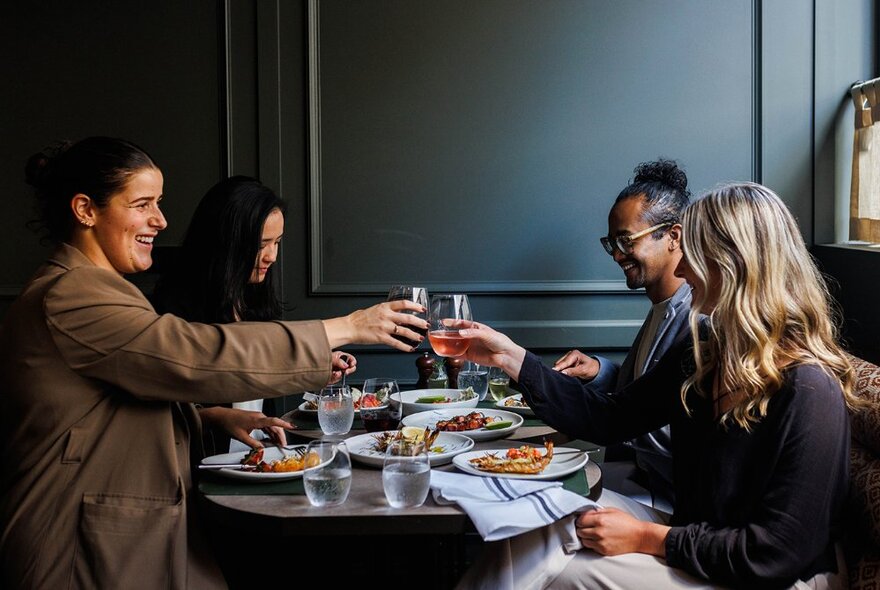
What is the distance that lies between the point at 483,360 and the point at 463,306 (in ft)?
0.88

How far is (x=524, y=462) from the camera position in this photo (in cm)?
174

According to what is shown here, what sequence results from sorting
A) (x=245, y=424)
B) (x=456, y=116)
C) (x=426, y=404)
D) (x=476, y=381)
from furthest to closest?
(x=456, y=116) < (x=476, y=381) < (x=426, y=404) < (x=245, y=424)

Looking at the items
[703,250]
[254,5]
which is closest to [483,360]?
[703,250]

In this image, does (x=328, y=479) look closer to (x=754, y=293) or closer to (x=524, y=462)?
(x=524, y=462)

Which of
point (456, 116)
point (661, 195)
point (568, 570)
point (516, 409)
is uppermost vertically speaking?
point (456, 116)

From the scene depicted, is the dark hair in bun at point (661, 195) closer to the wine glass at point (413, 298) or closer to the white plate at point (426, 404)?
the white plate at point (426, 404)

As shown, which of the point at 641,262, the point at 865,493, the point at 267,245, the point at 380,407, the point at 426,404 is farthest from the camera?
the point at 641,262

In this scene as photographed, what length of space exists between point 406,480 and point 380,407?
64 centimetres

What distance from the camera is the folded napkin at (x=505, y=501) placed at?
1.46 meters

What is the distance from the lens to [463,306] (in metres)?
1.83

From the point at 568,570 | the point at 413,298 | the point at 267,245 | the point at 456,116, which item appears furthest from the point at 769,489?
the point at 456,116

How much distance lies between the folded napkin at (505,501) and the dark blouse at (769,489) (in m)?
0.23

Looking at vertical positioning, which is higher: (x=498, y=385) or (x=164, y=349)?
(x=164, y=349)

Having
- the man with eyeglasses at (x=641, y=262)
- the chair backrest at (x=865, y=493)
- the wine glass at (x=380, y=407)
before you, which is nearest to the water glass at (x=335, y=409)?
the wine glass at (x=380, y=407)
